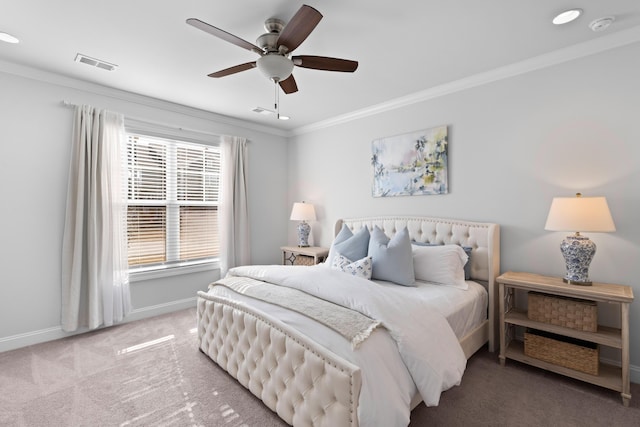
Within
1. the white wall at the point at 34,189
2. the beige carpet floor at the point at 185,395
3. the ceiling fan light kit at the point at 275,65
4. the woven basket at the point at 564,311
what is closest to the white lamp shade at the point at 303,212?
the beige carpet floor at the point at 185,395

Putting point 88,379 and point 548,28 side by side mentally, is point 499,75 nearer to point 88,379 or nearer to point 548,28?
point 548,28

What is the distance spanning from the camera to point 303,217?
4488 millimetres

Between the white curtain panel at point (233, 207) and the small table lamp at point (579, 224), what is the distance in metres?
3.64

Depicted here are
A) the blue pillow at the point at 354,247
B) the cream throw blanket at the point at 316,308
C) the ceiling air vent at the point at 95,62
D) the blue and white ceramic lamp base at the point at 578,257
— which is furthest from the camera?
the blue pillow at the point at 354,247

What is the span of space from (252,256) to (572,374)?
3.91 metres

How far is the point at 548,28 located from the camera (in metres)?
2.25

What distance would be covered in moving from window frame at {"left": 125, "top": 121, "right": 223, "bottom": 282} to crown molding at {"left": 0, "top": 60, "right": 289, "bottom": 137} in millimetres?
249

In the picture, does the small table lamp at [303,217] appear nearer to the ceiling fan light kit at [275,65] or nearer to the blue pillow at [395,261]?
the blue pillow at [395,261]

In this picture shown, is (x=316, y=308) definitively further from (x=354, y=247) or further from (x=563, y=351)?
(x=563, y=351)

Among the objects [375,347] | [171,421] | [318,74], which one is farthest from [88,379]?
[318,74]

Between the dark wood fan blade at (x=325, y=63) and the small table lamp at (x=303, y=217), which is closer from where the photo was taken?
the dark wood fan blade at (x=325, y=63)

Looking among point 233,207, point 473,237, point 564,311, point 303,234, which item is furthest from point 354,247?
point 233,207

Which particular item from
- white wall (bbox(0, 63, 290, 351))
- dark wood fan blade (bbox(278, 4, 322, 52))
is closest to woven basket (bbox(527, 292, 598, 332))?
dark wood fan blade (bbox(278, 4, 322, 52))

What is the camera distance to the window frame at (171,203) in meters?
3.61
